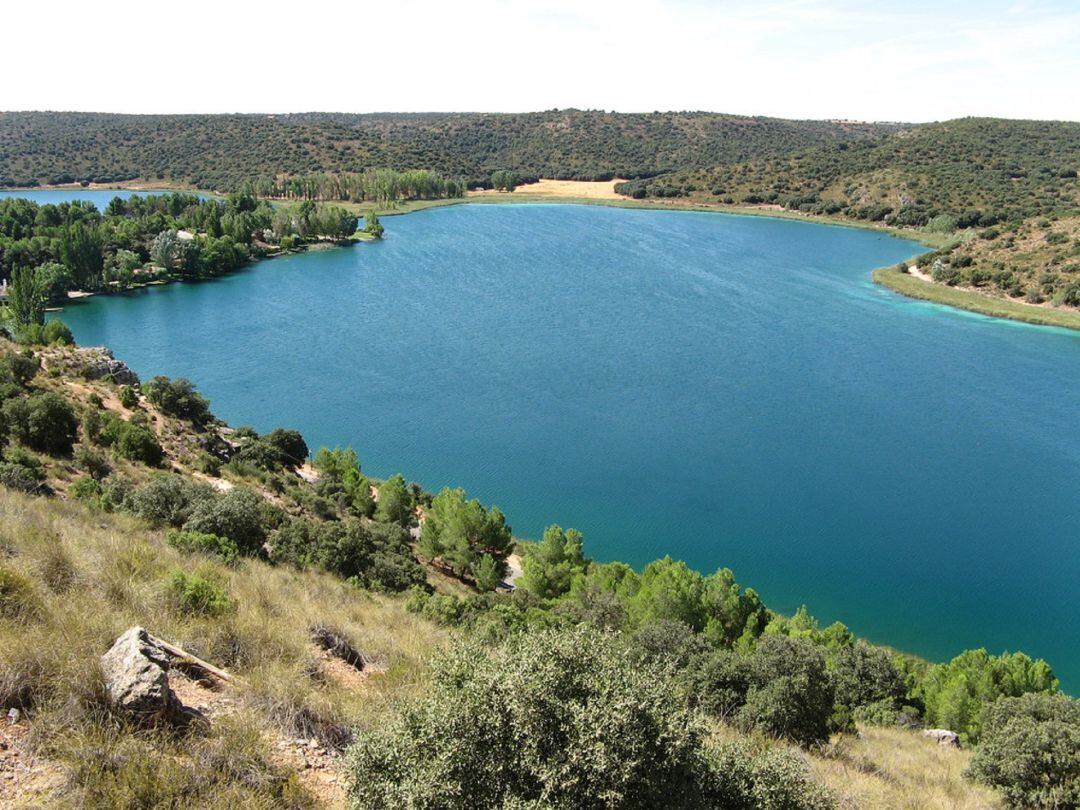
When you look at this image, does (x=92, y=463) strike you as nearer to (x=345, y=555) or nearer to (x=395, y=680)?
(x=345, y=555)

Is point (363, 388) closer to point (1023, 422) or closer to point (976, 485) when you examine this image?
point (976, 485)

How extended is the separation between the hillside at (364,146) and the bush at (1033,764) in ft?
447

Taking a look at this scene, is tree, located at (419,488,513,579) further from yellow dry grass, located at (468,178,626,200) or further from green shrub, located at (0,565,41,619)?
yellow dry grass, located at (468,178,626,200)

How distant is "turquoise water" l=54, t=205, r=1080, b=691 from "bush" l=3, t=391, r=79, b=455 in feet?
46.2

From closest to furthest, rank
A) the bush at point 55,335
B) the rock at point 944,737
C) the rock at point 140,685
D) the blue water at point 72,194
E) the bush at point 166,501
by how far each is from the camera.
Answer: the rock at point 140,685 < the rock at point 944,737 < the bush at point 166,501 < the bush at point 55,335 < the blue water at point 72,194

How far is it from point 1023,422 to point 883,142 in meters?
113

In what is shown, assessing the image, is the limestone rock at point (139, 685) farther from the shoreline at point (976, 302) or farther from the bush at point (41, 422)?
the shoreline at point (976, 302)

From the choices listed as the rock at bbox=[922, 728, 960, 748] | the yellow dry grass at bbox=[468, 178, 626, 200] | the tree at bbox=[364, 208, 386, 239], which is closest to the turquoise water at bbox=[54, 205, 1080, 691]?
the rock at bbox=[922, 728, 960, 748]

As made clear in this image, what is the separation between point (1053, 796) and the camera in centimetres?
1134

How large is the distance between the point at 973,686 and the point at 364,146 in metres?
155

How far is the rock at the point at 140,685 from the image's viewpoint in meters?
6.44

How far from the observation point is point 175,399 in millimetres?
31734

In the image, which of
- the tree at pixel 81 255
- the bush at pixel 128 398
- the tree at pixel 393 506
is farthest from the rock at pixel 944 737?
the tree at pixel 81 255

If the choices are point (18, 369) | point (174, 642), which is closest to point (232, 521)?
point (174, 642)
